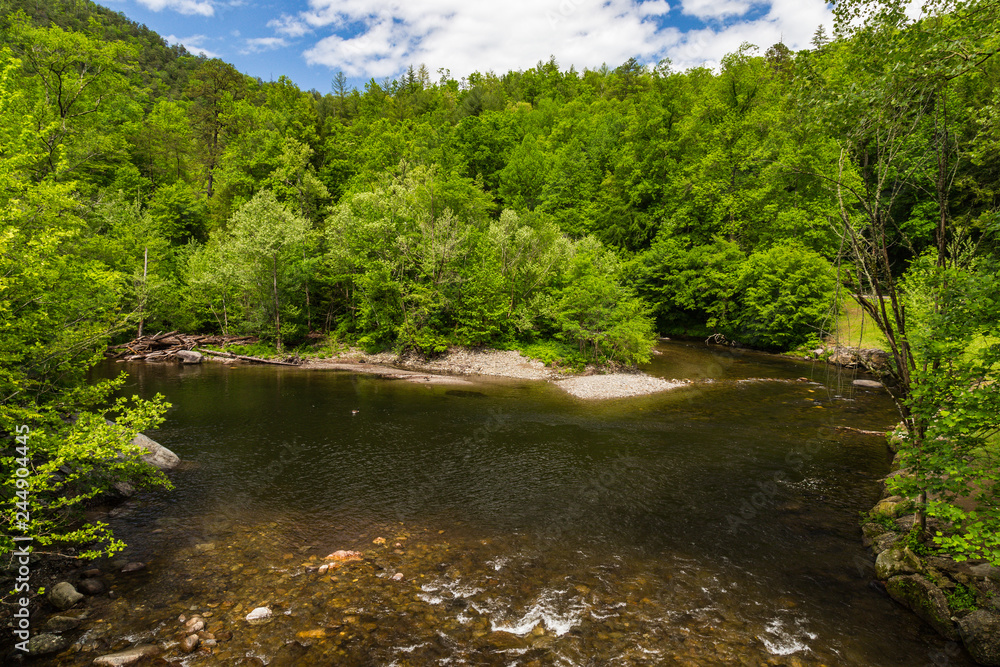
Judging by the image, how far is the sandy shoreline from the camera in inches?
1013

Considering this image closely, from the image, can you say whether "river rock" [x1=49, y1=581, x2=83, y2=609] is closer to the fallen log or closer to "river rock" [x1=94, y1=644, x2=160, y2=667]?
"river rock" [x1=94, y1=644, x2=160, y2=667]

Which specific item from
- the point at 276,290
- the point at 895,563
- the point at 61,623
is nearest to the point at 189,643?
the point at 61,623

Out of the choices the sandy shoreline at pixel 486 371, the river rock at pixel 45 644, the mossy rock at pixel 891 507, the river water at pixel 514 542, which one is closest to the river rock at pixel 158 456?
the river water at pixel 514 542

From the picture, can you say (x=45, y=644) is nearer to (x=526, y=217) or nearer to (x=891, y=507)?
(x=891, y=507)

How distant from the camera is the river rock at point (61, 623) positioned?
21.9 ft

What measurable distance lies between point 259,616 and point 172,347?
123 feet

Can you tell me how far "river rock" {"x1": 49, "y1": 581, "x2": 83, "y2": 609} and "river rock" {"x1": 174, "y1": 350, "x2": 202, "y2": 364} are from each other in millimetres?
30224

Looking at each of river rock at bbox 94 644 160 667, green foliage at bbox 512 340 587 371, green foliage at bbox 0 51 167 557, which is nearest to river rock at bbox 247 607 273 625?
river rock at bbox 94 644 160 667

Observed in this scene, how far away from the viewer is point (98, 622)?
695 cm

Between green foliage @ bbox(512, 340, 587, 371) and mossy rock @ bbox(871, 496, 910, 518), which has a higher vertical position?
green foliage @ bbox(512, 340, 587, 371)

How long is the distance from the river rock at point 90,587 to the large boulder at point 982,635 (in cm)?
1495

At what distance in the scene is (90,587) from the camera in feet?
25.1

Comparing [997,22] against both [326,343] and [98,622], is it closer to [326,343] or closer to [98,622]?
[98,622]

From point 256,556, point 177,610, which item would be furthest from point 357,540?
A: point 177,610
